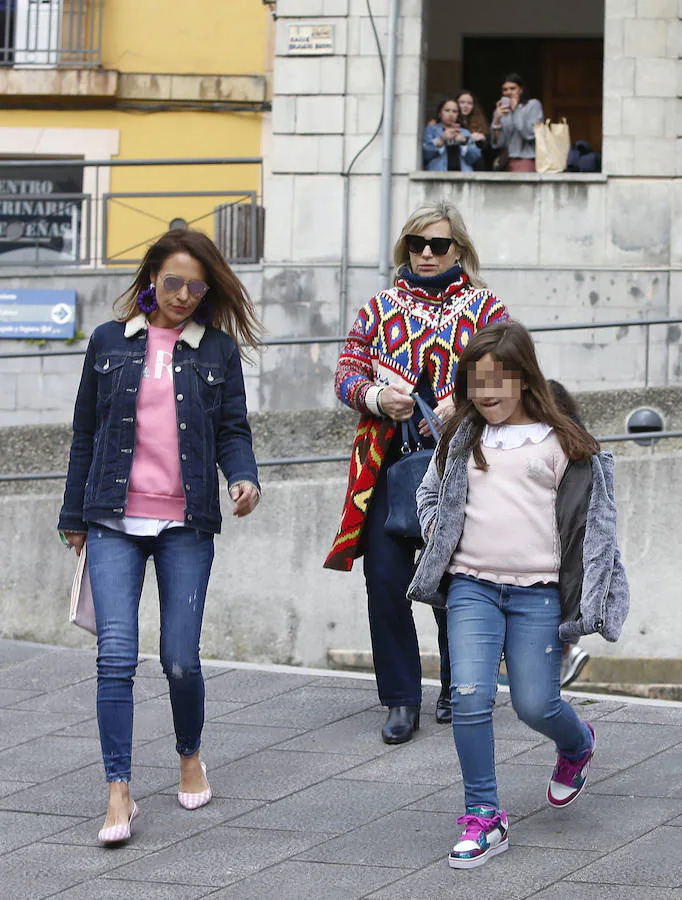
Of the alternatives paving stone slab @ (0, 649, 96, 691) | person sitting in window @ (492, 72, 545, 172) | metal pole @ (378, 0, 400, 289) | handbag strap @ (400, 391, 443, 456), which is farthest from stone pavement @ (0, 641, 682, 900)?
person sitting in window @ (492, 72, 545, 172)

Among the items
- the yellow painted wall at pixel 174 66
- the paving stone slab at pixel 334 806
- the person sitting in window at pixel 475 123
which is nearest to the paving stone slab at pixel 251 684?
the paving stone slab at pixel 334 806

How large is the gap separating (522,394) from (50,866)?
6.83 ft

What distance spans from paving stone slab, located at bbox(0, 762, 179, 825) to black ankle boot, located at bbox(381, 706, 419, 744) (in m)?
0.85

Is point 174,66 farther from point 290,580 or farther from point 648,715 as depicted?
point 648,715

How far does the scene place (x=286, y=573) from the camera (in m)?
8.30

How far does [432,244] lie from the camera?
5.80 meters

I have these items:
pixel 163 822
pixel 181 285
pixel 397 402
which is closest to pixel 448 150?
pixel 397 402

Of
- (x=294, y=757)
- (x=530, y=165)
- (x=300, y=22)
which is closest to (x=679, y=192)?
(x=530, y=165)

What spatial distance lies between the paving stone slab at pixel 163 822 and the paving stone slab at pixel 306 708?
111 cm

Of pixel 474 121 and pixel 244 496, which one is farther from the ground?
pixel 474 121

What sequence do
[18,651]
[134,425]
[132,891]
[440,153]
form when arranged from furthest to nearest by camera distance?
[440,153]
[18,651]
[134,425]
[132,891]

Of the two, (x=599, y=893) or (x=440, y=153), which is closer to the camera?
(x=599, y=893)

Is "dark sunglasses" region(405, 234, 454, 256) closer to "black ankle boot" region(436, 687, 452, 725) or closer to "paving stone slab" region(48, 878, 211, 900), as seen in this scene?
"black ankle boot" region(436, 687, 452, 725)

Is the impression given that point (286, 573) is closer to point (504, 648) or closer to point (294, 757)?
point (294, 757)
